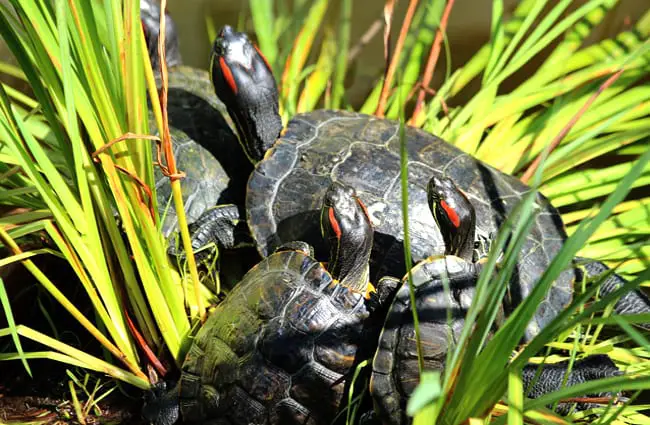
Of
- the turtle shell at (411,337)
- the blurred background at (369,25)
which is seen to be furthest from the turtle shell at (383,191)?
the blurred background at (369,25)

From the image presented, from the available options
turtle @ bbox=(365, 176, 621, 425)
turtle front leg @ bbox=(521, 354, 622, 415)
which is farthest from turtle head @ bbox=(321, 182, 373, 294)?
turtle front leg @ bbox=(521, 354, 622, 415)

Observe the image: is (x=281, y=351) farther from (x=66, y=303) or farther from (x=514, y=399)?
(x=514, y=399)

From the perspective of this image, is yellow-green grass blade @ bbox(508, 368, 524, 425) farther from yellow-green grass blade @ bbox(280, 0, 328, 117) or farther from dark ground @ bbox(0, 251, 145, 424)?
yellow-green grass blade @ bbox(280, 0, 328, 117)

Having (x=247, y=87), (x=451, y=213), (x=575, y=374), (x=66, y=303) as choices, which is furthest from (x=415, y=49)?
(x=66, y=303)

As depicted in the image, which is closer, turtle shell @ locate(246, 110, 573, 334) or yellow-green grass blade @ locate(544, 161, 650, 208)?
turtle shell @ locate(246, 110, 573, 334)

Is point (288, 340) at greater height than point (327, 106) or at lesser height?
lesser

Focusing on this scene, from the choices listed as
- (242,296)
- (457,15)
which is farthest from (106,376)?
(457,15)
